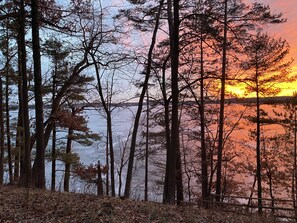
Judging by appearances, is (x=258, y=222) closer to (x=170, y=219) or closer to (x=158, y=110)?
(x=170, y=219)

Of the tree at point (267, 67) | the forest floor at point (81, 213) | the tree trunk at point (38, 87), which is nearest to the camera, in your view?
the forest floor at point (81, 213)

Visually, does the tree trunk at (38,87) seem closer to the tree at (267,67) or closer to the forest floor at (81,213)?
the forest floor at (81,213)

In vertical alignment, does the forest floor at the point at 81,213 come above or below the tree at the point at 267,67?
below

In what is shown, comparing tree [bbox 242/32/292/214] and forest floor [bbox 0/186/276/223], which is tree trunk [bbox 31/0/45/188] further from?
tree [bbox 242/32/292/214]

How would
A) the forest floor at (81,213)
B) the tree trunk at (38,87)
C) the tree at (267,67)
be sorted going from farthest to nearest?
the tree at (267,67) → the tree trunk at (38,87) → the forest floor at (81,213)

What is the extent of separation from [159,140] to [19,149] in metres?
9.61

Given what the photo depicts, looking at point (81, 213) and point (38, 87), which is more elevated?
point (38, 87)

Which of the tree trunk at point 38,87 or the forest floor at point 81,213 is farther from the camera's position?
A: the tree trunk at point 38,87

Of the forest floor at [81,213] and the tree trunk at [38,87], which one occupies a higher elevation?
the tree trunk at [38,87]

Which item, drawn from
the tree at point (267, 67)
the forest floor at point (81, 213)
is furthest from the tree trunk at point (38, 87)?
the tree at point (267, 67)

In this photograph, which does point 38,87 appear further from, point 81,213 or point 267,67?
point 267,67

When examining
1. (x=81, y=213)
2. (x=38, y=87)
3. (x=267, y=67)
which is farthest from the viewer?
(x=267, y=67)

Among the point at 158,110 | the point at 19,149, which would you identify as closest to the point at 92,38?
the point at 158,110

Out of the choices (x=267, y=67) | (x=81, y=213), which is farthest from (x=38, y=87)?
(x=267, y=67)
